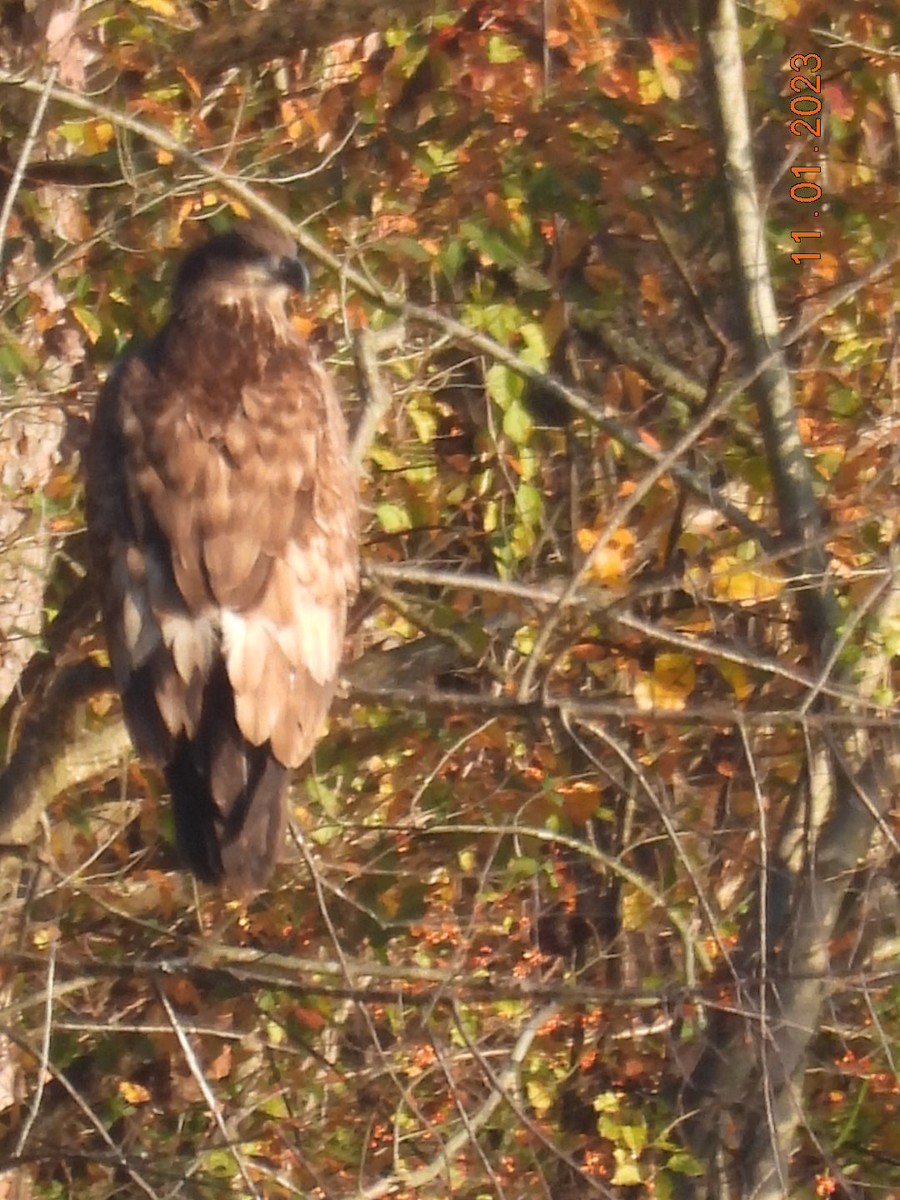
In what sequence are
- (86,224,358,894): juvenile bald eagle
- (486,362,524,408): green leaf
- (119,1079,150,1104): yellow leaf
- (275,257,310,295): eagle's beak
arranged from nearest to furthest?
(86,224,358,894): juvenile bald eagle, (275,257,310,295): eagle's beak, (486,362,524,408): green leaf, (119,1079,150,1104): yellow leaf

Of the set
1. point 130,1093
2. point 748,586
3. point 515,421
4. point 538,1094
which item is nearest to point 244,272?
point 515,421

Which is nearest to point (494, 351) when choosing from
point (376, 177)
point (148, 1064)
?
point (376, 177)

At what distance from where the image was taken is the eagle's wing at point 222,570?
10.3 ft

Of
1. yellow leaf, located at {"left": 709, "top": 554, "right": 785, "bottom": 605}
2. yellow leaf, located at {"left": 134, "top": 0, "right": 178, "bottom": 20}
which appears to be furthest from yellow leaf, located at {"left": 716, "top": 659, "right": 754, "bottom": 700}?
yellow leaf, located at {"left": 134, "top": 0, "right": 178, "bottom": 20}

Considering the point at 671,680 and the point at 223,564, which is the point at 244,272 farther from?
the point at 671,680

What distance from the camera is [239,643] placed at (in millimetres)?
3188

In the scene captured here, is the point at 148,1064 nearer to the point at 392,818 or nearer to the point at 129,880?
the point at 129,880

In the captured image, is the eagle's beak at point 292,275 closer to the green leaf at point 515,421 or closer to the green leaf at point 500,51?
the green leaf at point 515,421

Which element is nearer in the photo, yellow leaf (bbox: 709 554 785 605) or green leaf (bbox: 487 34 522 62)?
yellow leaf (bbox: 709 554 785 605)

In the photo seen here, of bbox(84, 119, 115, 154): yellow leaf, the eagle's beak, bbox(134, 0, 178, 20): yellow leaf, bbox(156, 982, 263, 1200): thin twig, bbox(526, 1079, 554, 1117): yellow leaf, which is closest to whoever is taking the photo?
bbox(156, 982, 263, 1200): thin twig

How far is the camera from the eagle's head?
12.6 ft

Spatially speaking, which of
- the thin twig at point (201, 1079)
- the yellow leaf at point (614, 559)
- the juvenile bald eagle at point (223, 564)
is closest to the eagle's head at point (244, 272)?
the juvenile bald eagle at point (223, 564)
